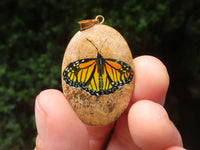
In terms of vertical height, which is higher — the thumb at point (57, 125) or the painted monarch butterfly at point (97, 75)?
the painted monarch butterfly at point (97, 75)

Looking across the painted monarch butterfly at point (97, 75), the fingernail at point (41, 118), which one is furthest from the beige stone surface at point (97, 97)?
the fingernail at point (41, 118)

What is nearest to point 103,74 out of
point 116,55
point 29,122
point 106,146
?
point 116,55

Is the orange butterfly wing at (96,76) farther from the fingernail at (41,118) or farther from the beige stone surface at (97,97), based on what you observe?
the fingernail at (41,118)

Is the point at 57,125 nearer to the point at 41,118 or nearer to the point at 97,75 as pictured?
the point at 41,118

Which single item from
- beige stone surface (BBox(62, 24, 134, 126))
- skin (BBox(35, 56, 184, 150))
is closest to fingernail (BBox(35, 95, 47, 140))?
skin (BBox(35, 56, 184, 150))

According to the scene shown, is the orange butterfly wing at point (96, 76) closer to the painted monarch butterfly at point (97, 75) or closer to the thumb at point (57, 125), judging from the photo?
the painted monarch butterfly at point (97, 75)

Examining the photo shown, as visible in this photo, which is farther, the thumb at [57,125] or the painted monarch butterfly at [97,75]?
the painted monarch butterfly at [97,75]

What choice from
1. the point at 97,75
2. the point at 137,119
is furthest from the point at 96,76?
the point at 137,119
